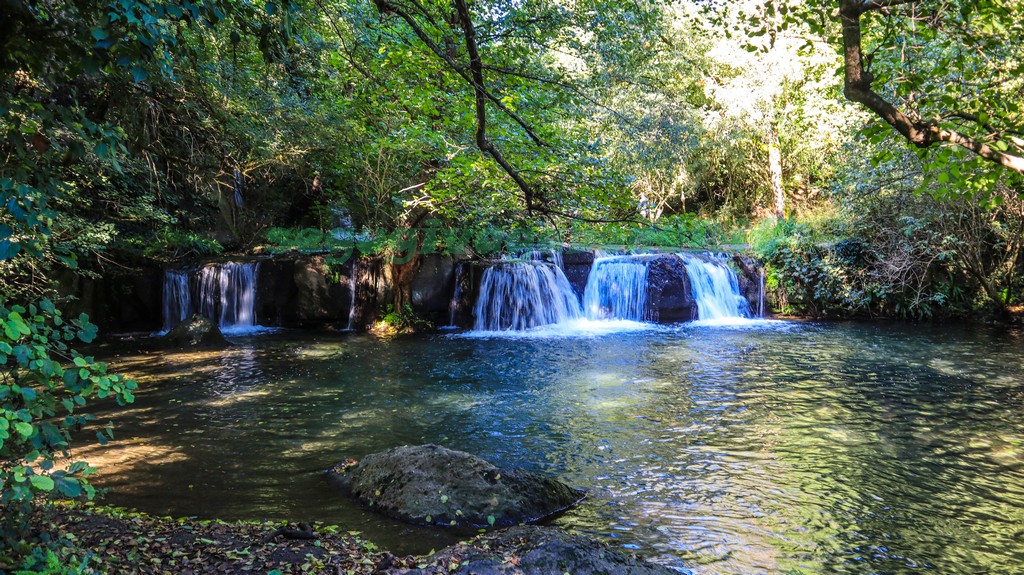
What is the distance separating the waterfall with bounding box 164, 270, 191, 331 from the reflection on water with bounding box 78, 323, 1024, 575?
3797 mm

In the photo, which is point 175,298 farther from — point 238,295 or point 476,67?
point 476,67

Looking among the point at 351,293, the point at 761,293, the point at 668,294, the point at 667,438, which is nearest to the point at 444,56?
the point at 667,438

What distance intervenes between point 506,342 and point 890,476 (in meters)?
8.43

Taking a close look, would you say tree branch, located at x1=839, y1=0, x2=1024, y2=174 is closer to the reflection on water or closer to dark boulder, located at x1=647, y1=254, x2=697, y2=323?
the reflection on water

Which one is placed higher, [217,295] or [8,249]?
[8,249]

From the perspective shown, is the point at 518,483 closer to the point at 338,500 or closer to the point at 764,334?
the point at 338,500

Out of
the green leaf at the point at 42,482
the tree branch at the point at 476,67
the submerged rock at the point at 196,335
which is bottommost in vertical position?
the submerged rock at the point at 196,335

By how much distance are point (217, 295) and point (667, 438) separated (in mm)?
12496

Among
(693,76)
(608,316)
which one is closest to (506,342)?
(608,316)

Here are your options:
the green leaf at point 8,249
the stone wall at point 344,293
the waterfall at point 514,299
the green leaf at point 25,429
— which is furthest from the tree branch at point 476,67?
the stone wall at point 344,293

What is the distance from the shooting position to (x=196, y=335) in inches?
501

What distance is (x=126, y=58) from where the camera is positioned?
96.3 inches

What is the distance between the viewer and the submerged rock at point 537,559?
3.63m

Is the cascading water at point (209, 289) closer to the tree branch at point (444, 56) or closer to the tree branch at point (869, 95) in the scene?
the tree branch at point (444, 56)
